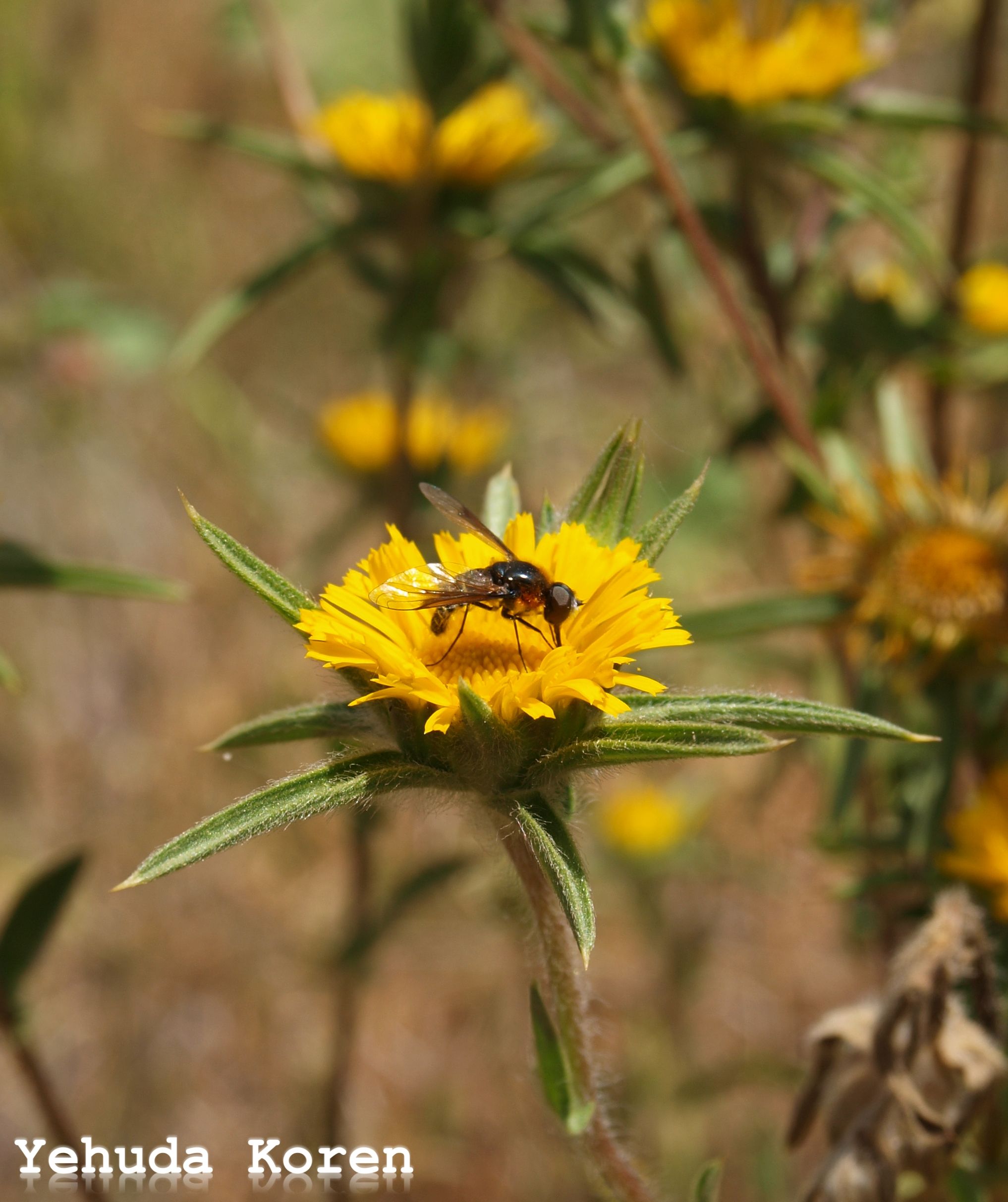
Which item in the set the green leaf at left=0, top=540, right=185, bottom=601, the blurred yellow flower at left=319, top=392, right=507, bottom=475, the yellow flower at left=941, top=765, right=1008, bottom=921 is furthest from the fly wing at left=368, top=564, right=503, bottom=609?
the blurred yellow flower at left=319, top=392, right=507, bottom=475

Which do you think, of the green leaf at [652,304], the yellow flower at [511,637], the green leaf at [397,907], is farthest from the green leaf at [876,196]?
the green leaf at [397,907]

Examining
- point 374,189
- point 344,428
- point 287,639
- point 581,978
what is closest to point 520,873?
point 581,978

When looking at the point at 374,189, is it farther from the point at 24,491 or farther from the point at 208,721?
the point at 24,491

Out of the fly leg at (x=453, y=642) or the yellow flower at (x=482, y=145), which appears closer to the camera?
the fly leg at (x=453, y=642)

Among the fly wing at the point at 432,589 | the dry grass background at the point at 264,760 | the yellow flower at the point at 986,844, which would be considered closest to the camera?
the fly wing at the point at 432,589

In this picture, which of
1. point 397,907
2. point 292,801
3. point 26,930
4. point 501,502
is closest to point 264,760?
point 397,907

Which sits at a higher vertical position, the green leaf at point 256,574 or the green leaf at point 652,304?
the green leaf at point 652,304

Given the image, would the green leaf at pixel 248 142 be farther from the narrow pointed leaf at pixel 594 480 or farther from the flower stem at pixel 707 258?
the narrow pointed leaf at pixel 594 480
